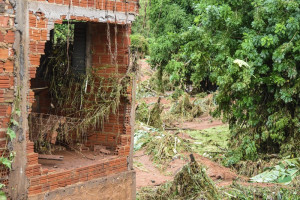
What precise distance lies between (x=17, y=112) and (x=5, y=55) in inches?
30.7

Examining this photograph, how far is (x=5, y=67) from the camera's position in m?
6.00

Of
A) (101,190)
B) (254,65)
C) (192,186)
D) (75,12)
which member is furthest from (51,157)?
(254,65)

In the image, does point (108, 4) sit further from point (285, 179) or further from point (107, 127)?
point (285, 179)

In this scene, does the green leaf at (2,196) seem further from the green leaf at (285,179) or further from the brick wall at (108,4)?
the green leaf at (285,179)

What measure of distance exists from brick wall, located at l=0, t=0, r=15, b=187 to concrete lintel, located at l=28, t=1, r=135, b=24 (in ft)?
1.33

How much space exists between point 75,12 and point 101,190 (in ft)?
9.87

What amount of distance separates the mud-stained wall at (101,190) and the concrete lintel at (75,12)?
265 centimetres

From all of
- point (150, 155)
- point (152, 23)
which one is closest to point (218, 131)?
point (150, 155)

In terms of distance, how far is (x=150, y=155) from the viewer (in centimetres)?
1386

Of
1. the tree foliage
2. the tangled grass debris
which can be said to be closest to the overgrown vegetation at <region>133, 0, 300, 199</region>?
the tree foliage

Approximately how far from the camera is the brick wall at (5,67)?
593cm

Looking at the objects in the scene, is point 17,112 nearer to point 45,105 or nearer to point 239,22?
point 45,105

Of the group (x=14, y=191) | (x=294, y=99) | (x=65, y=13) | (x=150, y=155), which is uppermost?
(x=65, y=13)

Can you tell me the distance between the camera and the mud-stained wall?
6914 millimetres
